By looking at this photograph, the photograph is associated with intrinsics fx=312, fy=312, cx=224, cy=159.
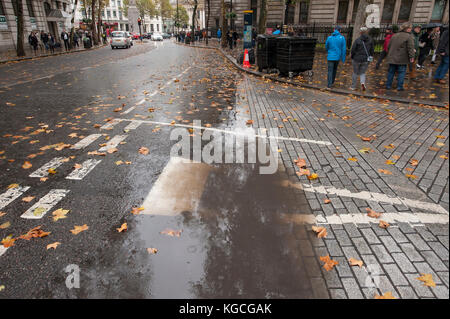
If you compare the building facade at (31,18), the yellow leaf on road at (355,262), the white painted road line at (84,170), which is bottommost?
the white painted road line at (84,170)

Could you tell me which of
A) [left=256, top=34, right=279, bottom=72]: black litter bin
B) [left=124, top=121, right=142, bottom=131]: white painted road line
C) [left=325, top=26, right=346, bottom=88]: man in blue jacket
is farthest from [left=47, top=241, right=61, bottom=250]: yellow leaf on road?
[left=256, top=34, right=279, bottom=72]: black litter bin

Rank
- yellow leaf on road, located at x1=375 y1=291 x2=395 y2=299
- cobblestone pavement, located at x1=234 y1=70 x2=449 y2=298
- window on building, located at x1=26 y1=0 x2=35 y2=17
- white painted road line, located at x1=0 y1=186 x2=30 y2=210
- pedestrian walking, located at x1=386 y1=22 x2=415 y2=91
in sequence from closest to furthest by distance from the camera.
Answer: yellow leaf on road, located at x1=375 y1=291 x2=395 y2=299 < cobblestone pavement, located at x1=234 y1=70 x2=449 y2=298 < white painted road line, located at x1=0 y1=186 x2=30 y2=210 < pedestrian walking, located at x1=386 y1=22 x2=415 y2=91 < window on building, located at x1=26 y1=0 x2=35 y2=17

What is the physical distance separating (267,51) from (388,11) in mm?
26738

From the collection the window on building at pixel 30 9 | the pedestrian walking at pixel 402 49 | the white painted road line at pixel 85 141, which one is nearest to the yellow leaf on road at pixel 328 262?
the white painted road line at pixel 85 141

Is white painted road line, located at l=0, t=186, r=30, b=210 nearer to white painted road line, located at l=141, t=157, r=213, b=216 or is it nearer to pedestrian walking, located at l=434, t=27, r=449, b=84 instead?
white painted road line, located at l=141, t=157, r=213, b=216

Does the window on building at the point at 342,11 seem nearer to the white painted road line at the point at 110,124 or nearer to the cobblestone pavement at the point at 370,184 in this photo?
the cobblestone pavement at the point at 370,184

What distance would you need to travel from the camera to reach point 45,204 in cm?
395

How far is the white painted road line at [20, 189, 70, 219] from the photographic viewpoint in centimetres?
372

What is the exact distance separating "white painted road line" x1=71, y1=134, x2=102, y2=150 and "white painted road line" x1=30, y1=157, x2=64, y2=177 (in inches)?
22.2

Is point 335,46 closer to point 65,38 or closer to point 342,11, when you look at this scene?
point 342,11

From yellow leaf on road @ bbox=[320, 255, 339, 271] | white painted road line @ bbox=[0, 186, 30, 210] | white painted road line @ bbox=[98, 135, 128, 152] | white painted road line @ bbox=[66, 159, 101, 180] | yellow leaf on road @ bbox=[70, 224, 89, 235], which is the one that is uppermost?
yellow leaf on road @ bbox=[320, 255, 339, 271]

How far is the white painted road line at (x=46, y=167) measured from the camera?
474cm

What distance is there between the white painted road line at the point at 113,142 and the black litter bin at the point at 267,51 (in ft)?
32.6

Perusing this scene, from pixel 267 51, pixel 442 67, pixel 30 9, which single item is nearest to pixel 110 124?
pixel 442 67
